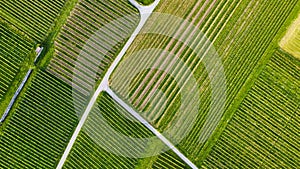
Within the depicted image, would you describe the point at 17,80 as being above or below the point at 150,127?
below

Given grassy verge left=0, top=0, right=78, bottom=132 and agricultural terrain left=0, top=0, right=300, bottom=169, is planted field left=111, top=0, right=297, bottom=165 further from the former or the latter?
grassy verge left=0, top=0, right=78, bottom=132

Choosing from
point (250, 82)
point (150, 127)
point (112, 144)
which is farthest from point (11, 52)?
point (250, 82)

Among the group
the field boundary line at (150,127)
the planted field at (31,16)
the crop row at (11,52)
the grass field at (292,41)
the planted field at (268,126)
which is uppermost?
the grass field at (292,41)

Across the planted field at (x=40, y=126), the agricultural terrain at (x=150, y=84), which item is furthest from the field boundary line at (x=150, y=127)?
the planted field at (x=40, y=126)

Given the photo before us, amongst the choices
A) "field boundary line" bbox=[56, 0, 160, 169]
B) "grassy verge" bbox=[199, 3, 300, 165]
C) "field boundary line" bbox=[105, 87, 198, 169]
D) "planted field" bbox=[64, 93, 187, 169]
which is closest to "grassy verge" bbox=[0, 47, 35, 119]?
"field boundary line" bbox=[56, 0, 160, 169]

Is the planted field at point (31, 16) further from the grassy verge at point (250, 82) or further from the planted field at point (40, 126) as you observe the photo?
the grassy verge at point (250, 82)

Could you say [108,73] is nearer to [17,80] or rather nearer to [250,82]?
[17,80]
